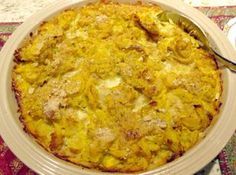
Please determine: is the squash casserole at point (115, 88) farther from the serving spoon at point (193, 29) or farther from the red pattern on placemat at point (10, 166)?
the red pattern on placemat at point (10, 166)

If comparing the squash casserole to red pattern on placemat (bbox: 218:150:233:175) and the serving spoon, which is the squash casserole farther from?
red pattern on placemat (bbox: 218:150:233:175)

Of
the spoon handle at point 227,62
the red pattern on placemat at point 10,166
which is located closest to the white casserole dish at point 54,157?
the spoon handle at point 227,62

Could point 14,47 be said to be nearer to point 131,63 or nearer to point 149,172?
point 131,63

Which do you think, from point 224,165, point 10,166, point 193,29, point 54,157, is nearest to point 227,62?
point 193,29

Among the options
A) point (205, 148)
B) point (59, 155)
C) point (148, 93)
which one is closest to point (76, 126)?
point (59, 155)

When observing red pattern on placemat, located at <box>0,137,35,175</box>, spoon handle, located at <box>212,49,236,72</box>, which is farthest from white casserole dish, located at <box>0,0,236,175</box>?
red pattern on placemat, located at <box>0,137,35,175</box>

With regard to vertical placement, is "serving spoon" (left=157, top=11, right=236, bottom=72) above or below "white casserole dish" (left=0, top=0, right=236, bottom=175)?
above
